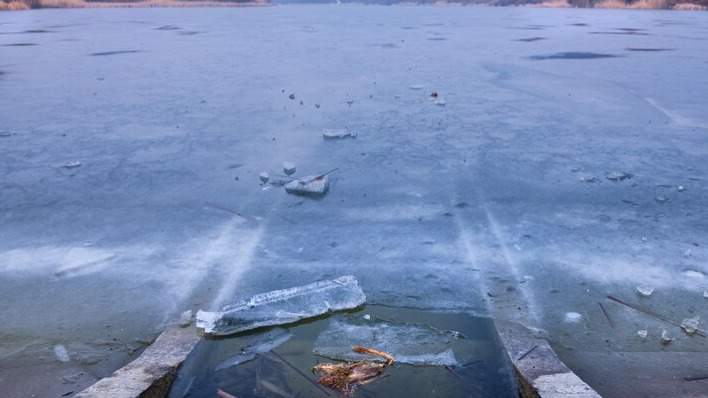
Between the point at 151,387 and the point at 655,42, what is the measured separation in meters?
17.4

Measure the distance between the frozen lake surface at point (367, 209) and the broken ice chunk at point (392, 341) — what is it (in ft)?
0.83

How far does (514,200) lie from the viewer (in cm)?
452

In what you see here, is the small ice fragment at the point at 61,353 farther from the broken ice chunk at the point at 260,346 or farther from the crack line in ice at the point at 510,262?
the crack line in ice at the point at 510,262

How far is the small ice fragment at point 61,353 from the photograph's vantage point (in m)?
2.65

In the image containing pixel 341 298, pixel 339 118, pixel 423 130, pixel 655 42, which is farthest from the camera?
pixel 655 42

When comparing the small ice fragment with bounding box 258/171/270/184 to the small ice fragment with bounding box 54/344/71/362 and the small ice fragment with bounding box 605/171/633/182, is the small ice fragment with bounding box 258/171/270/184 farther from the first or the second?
the small ice fragment with bounding box 605/171/633/182

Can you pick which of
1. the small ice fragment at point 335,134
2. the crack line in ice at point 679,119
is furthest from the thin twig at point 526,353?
the crack line in ice at point 679,119

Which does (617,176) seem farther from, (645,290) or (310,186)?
(310,186)

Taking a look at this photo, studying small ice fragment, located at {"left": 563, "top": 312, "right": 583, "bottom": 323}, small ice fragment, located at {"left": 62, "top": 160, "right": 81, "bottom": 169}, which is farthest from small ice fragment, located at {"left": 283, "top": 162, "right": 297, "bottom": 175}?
small ice fragment, located at {"left": 563, "top": 312, "right": 583, "bottom": 323}

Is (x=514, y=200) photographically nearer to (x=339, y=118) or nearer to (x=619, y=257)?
(x=619, y=257)

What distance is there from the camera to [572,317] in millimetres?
2959

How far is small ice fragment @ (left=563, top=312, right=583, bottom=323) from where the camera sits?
2.93 metres

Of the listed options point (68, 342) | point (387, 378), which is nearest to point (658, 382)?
point (387, 378)

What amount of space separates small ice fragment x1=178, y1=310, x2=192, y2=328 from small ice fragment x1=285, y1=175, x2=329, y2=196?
1.89 meters
